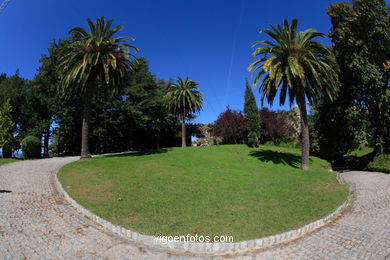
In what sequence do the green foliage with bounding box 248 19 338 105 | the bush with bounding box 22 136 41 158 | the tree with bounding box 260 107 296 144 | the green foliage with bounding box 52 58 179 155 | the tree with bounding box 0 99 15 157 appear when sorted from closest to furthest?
the green foliage with bounding box 248 19 338 105
the tree with bounding box 0 99 15 157
the bush with bounding box 22 136 41 158
the green foliage with bounding box 52 58 179 155
the tree with bounding box 260 107 296 144

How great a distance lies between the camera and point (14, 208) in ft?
22.4

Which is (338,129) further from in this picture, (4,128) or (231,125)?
(4,128)

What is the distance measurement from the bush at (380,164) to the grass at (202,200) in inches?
294

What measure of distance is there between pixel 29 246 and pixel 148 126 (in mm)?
31848

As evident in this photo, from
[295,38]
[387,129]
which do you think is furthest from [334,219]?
[387,129]

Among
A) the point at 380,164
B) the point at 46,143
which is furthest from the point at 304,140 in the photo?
the point at 46,143

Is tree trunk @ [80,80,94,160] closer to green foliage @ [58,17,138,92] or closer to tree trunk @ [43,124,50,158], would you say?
green foliage @ [58,17,138,92]

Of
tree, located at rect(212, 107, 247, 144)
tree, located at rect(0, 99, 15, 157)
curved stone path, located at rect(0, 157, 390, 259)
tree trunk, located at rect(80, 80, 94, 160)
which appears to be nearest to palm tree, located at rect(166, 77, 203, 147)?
tree, located at rect(212, 107, 247, 144)

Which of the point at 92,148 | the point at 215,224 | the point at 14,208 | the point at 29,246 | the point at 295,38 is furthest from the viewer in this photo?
the point at 92,148

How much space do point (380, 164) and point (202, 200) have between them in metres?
16.0

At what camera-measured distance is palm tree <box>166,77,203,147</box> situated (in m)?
31.9

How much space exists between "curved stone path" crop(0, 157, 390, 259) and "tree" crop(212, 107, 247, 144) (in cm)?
2623

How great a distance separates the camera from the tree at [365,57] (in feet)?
51.5

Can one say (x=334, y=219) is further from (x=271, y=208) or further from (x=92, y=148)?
(x=92, y=148)
